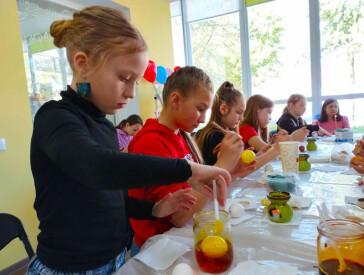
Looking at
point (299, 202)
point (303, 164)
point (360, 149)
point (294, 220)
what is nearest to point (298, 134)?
point (360, 149)

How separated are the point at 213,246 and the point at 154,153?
45cm

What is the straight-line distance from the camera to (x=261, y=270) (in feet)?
1.77

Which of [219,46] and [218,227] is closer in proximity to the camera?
[218,227]

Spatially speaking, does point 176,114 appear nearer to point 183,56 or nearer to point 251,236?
point 251,236

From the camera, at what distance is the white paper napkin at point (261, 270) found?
529mm

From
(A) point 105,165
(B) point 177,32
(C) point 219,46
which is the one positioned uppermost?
(B) point 177,32

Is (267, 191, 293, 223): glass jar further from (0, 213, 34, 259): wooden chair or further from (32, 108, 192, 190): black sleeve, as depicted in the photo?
(0, 213, 34, 259): wooden chair

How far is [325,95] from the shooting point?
13.8ft

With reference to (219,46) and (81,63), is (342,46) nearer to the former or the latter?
(219,46)

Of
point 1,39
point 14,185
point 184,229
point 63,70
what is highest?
point 1,39

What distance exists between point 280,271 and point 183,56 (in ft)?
16.1

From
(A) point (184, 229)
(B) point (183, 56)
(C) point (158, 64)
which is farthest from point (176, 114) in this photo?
(B) point (183, 56)

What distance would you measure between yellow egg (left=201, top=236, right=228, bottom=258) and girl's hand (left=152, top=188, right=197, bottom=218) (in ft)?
0.72

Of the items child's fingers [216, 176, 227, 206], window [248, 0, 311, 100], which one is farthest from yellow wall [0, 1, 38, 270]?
window [248, 0, 311, 100]
